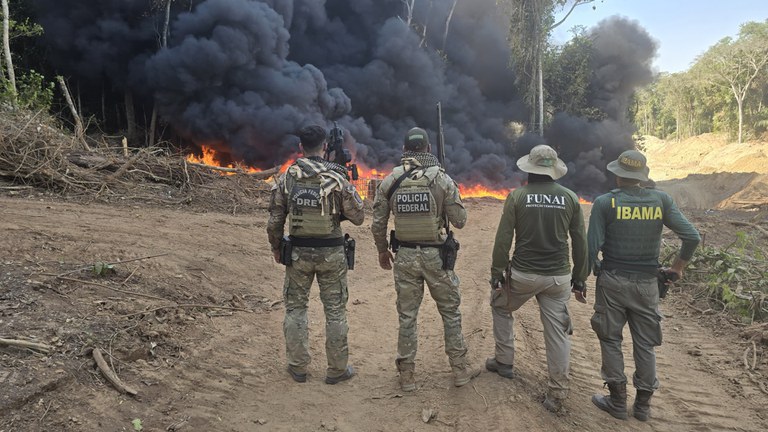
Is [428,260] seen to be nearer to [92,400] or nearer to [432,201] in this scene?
[432,201]

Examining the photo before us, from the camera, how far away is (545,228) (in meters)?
3.39

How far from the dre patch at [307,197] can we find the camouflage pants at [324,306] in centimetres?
35

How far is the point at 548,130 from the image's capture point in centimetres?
2570

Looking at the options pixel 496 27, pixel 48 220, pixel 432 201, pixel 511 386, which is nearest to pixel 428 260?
pixel 432 201

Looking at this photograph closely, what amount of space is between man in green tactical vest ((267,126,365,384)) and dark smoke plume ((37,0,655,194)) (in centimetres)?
1445

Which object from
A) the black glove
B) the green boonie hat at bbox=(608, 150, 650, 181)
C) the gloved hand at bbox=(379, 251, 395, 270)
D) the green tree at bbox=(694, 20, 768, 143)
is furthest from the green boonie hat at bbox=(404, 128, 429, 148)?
the green tree at bbox=(694, 20, 768, 143)

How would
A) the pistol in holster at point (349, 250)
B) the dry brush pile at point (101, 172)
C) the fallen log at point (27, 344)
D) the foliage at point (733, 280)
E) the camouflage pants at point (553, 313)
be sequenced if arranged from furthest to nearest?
the dry brush pile at point (101, 172)
the foliage at point (733, 280)
the pistol in holster at point (349, 250)
the camouflage pants at point (553, 313)
the fallen log at point (27, 344)

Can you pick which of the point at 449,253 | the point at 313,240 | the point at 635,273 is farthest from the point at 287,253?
the point at 635,273

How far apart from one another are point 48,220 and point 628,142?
1002 inches

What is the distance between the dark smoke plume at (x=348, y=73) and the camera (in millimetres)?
17547

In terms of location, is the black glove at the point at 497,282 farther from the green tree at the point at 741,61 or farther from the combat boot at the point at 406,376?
the green tree at the point at 741,61

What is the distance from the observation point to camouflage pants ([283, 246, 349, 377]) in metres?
3.65

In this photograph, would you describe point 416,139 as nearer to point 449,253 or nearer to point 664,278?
point 449,253

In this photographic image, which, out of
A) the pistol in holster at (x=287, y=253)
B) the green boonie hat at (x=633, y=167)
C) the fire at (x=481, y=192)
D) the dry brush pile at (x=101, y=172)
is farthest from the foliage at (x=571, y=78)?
the pistol in holster at (x=287, y=253)
